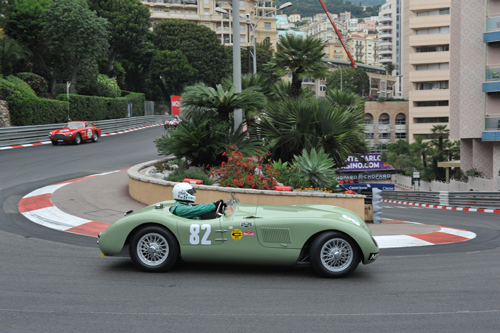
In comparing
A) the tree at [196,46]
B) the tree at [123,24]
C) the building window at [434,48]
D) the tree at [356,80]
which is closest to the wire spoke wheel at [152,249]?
the tree at [123,24]

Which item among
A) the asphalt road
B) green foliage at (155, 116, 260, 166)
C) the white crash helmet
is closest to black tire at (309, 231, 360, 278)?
the asphalt road

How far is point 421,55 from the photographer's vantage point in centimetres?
7719

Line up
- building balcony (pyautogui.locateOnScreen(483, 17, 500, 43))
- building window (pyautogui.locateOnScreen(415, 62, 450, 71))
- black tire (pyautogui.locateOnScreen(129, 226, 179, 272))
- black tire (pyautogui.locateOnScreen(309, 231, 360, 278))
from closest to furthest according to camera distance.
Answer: black tire (pyautogui.locateOnScreen(309, 231, 360, 278)) → black tire (pyautogui.locateOnScreen(129, 226, 179, 272)) → building balcony (pyautogui.locateOnScreen(483, 17, 500, 43)) → building window (pyautogui.locateOnScreen(415, 62, 450, 71))

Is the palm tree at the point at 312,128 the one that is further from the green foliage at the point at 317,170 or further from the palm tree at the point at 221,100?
the green foliage at the point at 317,170

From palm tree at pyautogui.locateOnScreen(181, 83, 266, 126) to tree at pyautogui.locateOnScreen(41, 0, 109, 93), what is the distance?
32.7 meters

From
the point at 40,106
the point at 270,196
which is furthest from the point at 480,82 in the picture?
the point at 40,106

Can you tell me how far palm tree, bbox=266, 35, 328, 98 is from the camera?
17.1 m

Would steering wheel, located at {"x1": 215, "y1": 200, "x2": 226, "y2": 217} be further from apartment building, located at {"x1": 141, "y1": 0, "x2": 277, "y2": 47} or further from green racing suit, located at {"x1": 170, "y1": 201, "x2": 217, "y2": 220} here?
apartment building, located at {"x1": 141, "y1": 0, "x2": 277, "y2": 47}

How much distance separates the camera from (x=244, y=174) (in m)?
11.4

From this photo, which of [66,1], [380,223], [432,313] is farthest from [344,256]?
[66,1]

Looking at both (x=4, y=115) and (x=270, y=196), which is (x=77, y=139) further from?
(x=270, y=196)

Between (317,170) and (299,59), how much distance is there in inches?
244

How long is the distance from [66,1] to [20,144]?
64.8ft

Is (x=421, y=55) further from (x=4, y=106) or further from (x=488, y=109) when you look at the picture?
(x=4, y=106)
